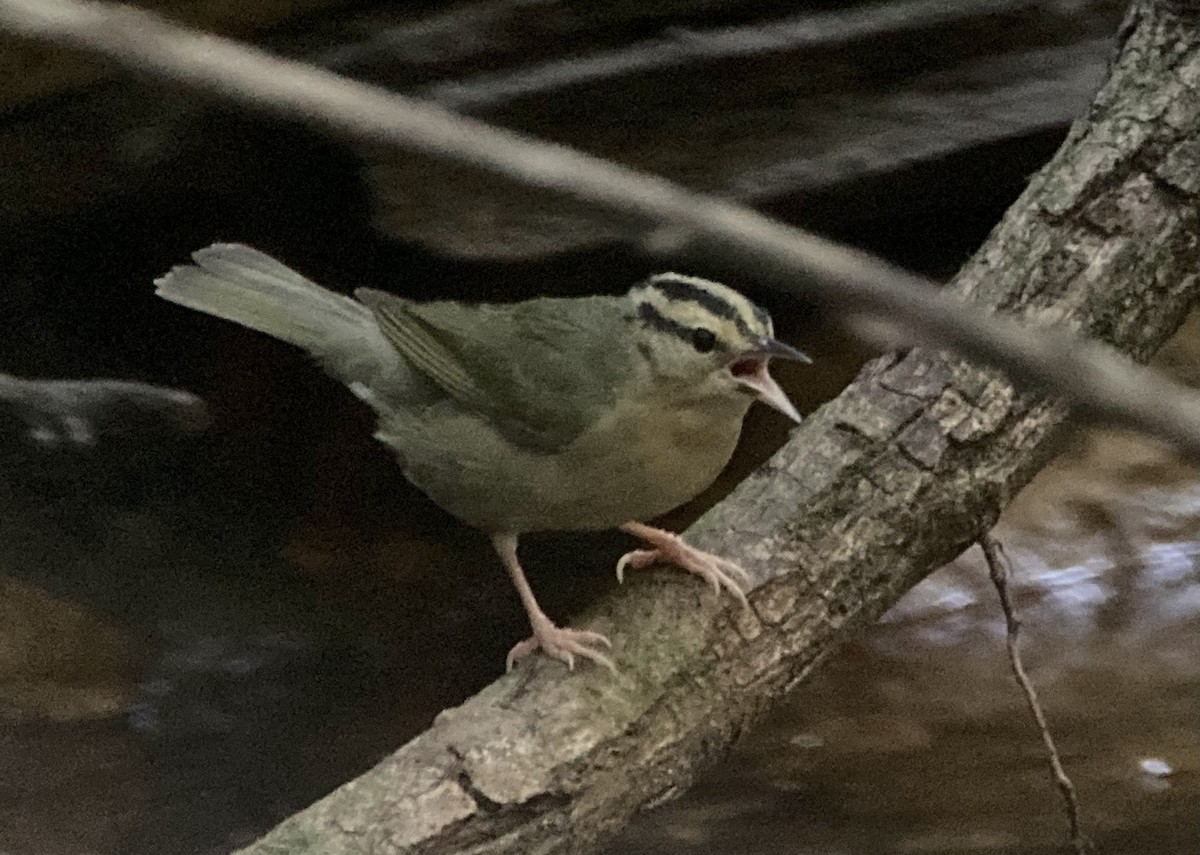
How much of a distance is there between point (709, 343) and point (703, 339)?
15 millimetres

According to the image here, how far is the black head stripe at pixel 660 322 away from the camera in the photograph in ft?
8.67

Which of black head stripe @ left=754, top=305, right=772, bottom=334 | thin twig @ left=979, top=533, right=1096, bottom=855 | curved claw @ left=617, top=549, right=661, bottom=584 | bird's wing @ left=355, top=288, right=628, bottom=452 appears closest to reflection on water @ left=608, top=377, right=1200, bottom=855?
thin twig @ left=979, top=533, right=1096, bottom=855

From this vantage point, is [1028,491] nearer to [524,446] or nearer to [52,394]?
[524,446]

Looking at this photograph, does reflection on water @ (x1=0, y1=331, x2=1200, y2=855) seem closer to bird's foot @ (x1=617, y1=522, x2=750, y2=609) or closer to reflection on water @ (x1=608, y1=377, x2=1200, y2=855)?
reflection on water @ (x1=608, y1=377, x2=1200, y2=855)

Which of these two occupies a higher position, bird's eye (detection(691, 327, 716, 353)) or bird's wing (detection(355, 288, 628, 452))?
bird's wing (detection(355, 288, 628, 452))

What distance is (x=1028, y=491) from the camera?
4535mm

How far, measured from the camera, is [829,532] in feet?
9.00

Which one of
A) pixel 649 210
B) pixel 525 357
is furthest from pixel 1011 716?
pixel 649 210

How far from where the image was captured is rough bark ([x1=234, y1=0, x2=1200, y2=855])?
7.63 ft

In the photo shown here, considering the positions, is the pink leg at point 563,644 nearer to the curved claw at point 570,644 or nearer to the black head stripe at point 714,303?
the curved claw at point 570,644

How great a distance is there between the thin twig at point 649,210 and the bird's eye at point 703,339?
209cm

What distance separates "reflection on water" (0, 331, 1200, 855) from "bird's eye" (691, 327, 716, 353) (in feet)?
5.05

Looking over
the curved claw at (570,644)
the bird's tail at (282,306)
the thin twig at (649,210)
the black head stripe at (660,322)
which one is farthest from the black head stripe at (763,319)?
the thin twig at (649,210)

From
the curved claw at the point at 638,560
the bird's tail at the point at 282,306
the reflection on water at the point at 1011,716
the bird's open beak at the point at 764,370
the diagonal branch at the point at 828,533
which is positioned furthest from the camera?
the reflection on water at the point at 1011,716
